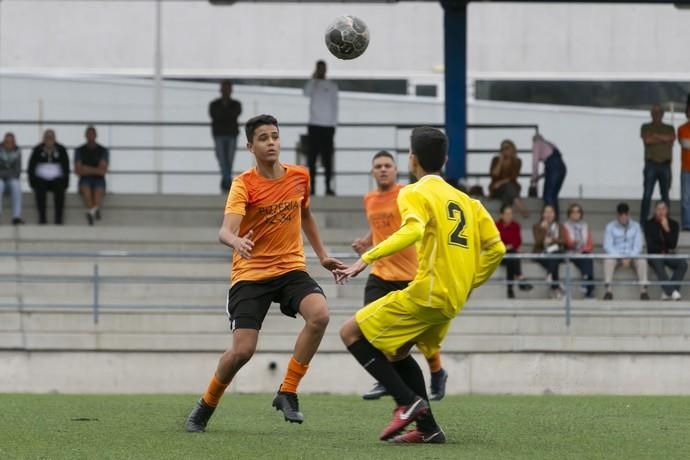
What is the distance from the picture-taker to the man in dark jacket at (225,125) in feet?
69.9

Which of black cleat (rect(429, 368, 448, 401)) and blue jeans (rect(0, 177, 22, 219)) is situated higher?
blue jeans (rect(0, 177, 22, 219))

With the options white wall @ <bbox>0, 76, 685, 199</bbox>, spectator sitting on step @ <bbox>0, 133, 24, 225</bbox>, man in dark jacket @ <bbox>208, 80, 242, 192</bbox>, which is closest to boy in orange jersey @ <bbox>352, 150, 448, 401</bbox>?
man in dark jacket @ <bbox>208, 80, 242, 192</bbox>

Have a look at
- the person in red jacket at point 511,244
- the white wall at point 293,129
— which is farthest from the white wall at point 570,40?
the person in red jacket at point 511,244

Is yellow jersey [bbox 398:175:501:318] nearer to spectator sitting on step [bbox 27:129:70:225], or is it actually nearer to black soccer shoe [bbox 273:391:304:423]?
black soccer shoe [bbox 273:391:304:423]

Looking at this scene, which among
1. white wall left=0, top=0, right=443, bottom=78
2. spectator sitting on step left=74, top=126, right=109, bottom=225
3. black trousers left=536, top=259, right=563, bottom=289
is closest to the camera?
black trousers left=536, top=259, right=563, bottom=289

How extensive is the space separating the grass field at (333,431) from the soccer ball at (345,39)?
8.92 ft

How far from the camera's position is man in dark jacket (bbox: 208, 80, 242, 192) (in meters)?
21.3

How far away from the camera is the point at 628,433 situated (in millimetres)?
9297

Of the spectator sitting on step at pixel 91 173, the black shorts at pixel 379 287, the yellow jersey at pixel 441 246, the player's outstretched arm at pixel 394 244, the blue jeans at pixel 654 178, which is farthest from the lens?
the spectator sitting on step at pixel 91 173

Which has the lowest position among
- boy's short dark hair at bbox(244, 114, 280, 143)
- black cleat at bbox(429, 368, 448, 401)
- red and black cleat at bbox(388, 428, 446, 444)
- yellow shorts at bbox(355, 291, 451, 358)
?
black cleat at bbox(429, 368, 448, 401)

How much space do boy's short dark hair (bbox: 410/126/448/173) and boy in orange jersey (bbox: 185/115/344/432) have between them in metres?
0.89

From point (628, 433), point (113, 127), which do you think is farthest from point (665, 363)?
point (113, 127)

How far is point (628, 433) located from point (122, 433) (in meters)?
2.96

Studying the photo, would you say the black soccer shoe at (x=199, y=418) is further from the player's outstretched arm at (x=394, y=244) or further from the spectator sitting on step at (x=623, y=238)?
the spectator sitting on step at (x=623, y=238)
